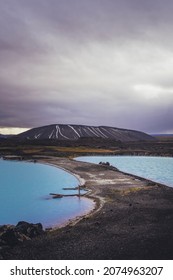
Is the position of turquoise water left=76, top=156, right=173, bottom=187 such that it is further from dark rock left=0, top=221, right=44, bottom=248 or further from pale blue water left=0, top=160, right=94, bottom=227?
dark rock left=0, top=221, right=44, bottom=248

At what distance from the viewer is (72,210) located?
25703 millimetres

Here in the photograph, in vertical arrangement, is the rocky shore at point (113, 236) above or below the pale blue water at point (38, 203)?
above

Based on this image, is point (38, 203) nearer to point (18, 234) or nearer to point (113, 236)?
point (18, 234)

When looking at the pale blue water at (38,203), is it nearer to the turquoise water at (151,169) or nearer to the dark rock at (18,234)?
the dark rock at (18,234)

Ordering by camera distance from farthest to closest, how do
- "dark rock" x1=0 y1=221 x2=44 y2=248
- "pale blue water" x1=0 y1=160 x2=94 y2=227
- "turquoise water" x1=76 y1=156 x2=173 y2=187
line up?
"turquoise water" x1=76 y1=156 x2=173 y2=187, "pale blue water" x1=0 y1=160 x2=94 y2=227, "dark rock" x1=0 y1=221 x2=44 y2=248

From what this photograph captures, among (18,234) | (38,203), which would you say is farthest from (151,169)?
(18,234)

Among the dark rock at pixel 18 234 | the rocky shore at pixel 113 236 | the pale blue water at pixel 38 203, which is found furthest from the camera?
the pale blue water at pixel 38 203

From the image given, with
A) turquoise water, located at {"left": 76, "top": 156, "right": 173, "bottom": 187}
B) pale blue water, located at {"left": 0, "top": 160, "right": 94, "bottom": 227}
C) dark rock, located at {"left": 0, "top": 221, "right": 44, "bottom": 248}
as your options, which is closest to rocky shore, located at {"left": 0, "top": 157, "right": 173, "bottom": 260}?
dark rock, located at {"left": 0, "top": 221, "right": 44, "bottom": 248}

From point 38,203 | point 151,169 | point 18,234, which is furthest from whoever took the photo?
point 151,169

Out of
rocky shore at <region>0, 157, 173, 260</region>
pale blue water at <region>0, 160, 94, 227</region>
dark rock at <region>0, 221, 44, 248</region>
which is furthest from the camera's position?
pale blue water at <region>0, 160, 94, 227</region>

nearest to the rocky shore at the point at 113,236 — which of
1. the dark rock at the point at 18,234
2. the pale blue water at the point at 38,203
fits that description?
the dark rock at the point at 18,234

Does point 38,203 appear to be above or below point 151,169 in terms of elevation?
below

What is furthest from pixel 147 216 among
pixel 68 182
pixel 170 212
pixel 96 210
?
pixel 68 182
